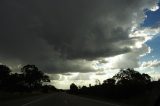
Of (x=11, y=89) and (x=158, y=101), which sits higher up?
(x=11, y=89)

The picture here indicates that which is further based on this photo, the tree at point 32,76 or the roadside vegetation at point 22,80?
the tree at point 32,76

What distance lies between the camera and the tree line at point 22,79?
149 meters

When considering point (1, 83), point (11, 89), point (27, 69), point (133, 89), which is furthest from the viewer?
point (27, 69)

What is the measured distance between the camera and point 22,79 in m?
175

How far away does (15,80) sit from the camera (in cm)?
15575

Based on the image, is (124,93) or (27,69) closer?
(124,93)

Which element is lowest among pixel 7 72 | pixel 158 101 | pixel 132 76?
pixel 158 101

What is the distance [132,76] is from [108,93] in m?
44.1

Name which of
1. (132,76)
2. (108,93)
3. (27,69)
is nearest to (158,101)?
(108,93)

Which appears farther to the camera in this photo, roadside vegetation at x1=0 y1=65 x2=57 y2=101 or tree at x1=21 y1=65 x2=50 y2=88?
tree at x1=21 y1=65 x2=50 y2=88

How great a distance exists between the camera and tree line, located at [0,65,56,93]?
5869 inches

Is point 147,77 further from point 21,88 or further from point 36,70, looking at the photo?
point 36,70

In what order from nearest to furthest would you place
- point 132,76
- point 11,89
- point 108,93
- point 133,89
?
point 133,89
point 108,93
point 132,76
point 11,89

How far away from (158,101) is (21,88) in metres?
154
